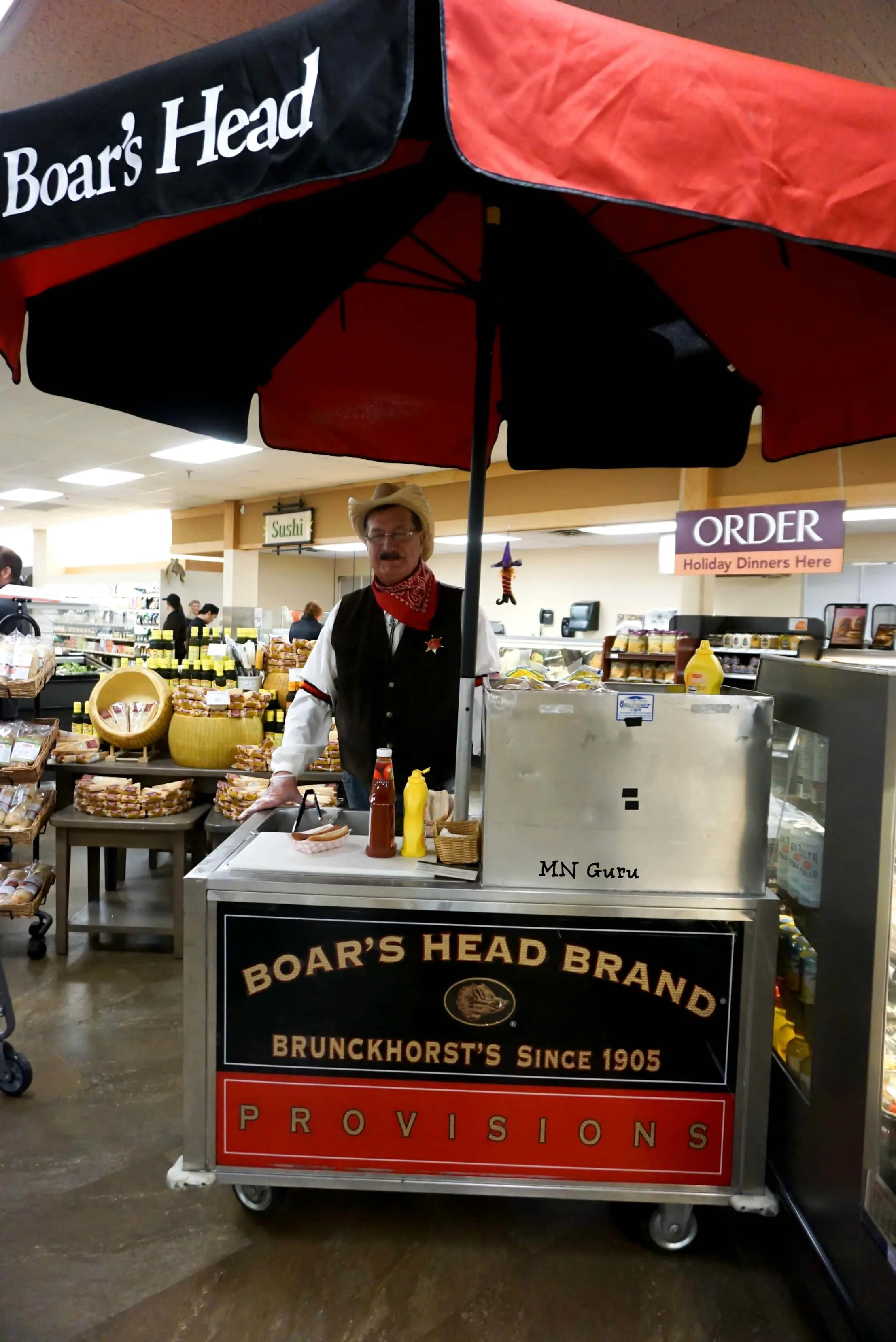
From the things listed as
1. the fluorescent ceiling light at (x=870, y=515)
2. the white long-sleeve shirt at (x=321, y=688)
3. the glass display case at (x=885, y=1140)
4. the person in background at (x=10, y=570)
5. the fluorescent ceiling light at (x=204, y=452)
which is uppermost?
the fluorescent ceiling light at (x=204, y=452)

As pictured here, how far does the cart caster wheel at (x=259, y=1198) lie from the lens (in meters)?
1.90

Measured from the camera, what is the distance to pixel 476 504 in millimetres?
1889

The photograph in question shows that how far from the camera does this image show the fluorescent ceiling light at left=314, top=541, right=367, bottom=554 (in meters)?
11.6

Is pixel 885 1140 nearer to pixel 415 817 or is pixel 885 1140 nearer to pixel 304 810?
pixel 415 817

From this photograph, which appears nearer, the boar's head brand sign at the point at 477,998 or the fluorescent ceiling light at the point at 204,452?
the boar's head brand sign at the point at 477,998

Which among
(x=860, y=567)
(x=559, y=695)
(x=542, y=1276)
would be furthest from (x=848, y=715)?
(x=860, y=567)

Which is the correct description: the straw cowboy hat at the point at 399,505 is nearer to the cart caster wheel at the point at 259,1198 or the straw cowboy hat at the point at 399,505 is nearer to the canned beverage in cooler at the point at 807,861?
the canned beverage in cooler at the point at 807,861

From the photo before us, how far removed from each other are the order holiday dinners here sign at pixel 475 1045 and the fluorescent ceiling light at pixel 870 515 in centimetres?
664

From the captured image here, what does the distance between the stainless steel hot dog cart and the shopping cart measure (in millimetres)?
986

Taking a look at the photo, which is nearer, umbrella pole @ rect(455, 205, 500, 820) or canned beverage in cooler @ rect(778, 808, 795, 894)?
umbrella pole @ rect(455, 205, 500, 820)

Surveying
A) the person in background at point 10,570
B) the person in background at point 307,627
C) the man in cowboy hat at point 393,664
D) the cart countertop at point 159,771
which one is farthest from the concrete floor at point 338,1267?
the person in background at point 307,627

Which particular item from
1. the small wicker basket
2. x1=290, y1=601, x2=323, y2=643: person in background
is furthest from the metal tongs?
x1=290, y1=601, x2=323, y2=643: person in background

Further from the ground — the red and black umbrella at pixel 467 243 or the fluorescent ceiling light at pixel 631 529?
the fluorescent ceiling light at pixel 631 529

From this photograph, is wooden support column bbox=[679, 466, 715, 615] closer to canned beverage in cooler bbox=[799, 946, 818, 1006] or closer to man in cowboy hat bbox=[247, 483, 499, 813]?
man in cowboy hat bbox=[247, 483, 499, 813]
